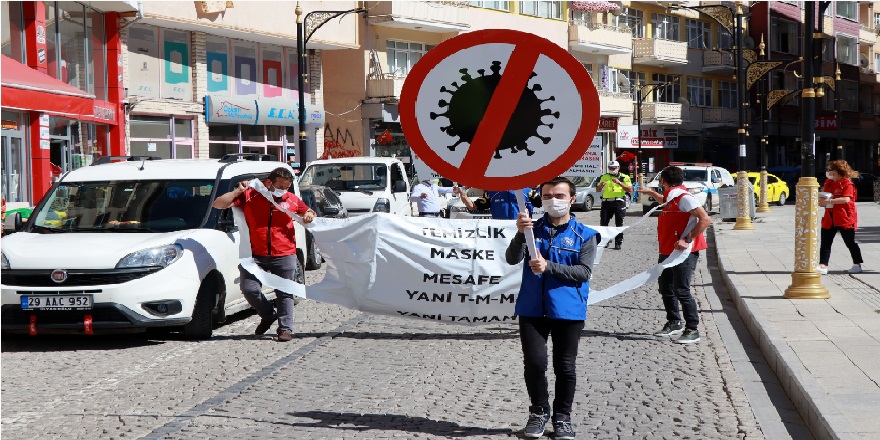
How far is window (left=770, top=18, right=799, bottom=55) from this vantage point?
72738 mm

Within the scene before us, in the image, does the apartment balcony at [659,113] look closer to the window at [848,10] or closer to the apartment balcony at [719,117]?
the apartment balcony at [719,117]

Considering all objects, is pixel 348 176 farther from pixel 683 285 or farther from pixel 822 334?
pixel 822 334

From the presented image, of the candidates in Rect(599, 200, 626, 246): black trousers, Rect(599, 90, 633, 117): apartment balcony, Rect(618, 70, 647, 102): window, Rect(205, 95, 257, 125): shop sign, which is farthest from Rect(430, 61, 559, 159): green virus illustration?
Rect(618, 70, 647, 102): window

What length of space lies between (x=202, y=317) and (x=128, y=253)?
101cm

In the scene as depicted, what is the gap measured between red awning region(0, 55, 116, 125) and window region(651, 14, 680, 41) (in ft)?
160

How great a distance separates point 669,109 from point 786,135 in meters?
13.7

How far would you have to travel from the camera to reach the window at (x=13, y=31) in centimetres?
2600

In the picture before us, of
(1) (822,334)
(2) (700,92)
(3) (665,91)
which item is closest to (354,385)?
(1) (822,334)

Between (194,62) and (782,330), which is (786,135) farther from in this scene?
(782,330)

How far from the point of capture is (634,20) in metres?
63.7

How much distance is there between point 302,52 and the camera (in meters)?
31.4

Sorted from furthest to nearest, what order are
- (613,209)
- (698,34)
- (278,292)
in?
(698,34), (613,209), (278,292)

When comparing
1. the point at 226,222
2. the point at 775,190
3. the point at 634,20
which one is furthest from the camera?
the point at 634,20

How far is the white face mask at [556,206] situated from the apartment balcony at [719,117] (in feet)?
207
